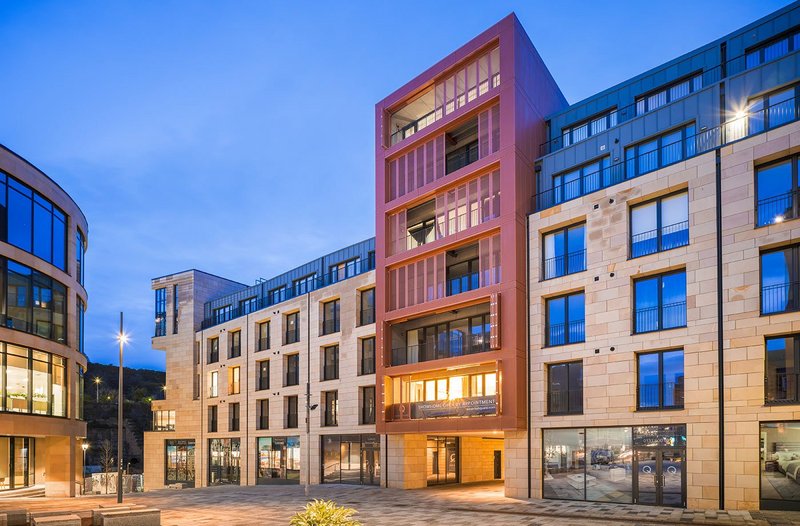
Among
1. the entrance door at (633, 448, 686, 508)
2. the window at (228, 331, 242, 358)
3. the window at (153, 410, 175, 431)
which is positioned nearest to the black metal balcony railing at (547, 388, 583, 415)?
the entrance door at (633, 448, 686, 508)

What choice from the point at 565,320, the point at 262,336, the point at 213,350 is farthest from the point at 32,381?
the point at 213,350

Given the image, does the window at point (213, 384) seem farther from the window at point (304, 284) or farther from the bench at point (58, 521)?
the bench at point (58, 521)

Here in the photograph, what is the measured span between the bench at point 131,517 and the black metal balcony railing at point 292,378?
27.2 metres

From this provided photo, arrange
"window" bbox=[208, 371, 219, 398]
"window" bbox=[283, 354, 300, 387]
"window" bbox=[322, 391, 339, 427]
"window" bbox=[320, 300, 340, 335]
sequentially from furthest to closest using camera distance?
"window" bbox=[208, 371, 219, 398], "window" bbox=[283, 354, 300, 387], "window" bbox=[320, 300, 340, 335], "window" bbox=[322, 391, 339, 427]

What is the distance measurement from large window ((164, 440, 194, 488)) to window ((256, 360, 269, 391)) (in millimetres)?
11763

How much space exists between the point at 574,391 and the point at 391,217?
590 inches

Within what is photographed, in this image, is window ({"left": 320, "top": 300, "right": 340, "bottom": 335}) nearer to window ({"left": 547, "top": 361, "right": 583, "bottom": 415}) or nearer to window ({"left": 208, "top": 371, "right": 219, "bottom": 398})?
window ({"left": 208, "top": 371, "right": 219, "bottom": 398})

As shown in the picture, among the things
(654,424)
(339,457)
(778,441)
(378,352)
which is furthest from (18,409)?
(778,441)

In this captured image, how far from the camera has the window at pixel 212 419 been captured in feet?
188

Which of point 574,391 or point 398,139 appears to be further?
point 398,139

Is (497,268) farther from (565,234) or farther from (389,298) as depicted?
(389,298)

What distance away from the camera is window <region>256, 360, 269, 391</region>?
2066 inches

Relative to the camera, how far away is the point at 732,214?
2489 cm

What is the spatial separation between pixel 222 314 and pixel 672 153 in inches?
1763
